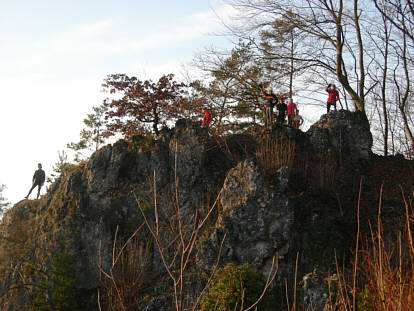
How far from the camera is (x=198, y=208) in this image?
36.9ft

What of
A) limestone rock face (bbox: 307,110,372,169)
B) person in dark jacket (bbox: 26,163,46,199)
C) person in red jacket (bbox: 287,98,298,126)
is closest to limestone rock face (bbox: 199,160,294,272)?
limestone rock face (bbox: 307,110,372,169)

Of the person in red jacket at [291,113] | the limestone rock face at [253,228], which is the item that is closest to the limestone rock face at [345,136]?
the person in red jacket at [291,113]

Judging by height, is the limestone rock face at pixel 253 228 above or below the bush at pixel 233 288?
above

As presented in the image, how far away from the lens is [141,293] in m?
9.98

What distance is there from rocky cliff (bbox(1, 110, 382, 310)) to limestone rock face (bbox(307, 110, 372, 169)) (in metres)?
0.04

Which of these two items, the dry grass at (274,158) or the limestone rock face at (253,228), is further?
the dry grass at (274,158)

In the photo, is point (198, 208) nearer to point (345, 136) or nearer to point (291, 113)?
point (291, 113)

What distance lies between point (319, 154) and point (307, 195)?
7.12ft

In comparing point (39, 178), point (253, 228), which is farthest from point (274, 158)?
point (39, 178)

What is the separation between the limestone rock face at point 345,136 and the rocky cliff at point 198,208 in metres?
0.04

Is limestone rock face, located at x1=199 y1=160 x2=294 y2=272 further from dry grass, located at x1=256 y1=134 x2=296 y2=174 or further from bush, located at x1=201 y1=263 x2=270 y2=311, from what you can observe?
bush, located at x1=201 y1=263 x2=270 y2=311

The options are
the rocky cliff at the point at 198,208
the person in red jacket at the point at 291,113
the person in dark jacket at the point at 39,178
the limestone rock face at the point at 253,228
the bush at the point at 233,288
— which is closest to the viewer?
the bush at the point at 233,288

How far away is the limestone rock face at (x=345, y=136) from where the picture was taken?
13031 mm

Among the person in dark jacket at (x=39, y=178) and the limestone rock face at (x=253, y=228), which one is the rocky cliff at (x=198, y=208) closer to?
the limestone rock face at (x=253, y=228)
